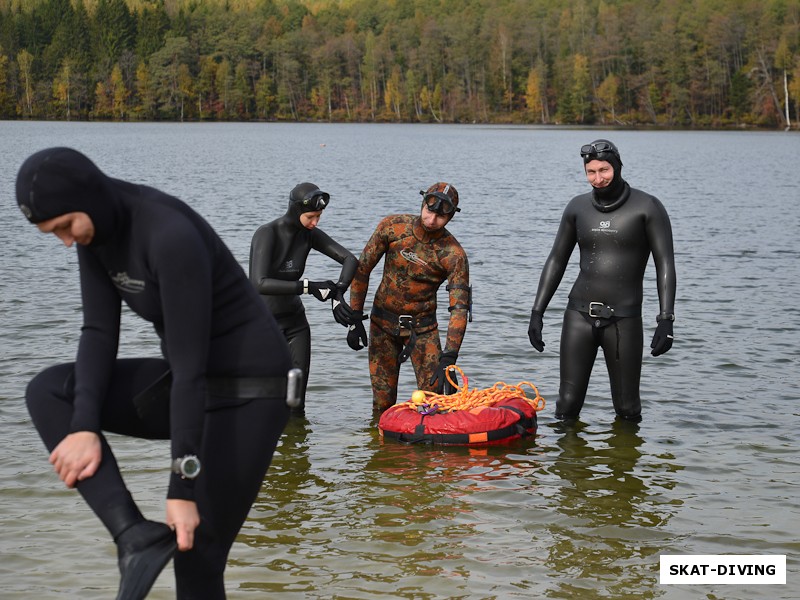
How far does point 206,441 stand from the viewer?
3.66m

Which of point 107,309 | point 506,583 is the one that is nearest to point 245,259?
point 506,583

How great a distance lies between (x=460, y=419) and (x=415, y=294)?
1044mm

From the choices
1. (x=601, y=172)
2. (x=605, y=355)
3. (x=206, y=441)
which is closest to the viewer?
(x=206, y=441)

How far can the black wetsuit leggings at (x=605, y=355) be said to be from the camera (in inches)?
334

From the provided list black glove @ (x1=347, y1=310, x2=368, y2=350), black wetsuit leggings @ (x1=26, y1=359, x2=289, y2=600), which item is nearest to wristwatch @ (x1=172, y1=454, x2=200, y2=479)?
black wetsuit leggings @ (x1=26, y1=359, x2=289, y2=600)

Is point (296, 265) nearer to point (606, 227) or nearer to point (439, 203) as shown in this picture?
point (439, 203)

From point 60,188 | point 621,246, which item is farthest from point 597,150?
point 60,188

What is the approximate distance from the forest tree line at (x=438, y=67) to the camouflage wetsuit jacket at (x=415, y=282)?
125m

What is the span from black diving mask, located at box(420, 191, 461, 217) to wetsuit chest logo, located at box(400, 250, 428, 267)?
0.46m

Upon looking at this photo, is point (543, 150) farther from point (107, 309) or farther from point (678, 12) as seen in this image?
point (678, 12)

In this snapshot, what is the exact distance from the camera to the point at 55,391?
3598 mm

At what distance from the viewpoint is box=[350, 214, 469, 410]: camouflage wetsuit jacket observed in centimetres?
865

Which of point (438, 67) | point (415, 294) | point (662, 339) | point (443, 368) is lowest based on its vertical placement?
point (443, 368)

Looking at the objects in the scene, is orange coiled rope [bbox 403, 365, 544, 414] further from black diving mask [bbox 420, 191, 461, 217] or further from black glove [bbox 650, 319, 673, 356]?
black glove [bbox 650, 319, 673, 356]
